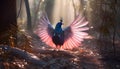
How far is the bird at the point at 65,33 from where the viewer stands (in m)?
8.12

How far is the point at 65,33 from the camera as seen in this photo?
8.29m

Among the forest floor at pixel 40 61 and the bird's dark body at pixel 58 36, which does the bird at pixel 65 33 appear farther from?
the forest floor at pixel 40 61

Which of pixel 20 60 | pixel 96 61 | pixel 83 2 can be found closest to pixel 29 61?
pixel 20 60

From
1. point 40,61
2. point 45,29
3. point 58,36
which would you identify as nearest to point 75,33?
point 58,36

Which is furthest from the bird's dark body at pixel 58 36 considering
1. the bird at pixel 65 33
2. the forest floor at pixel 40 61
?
the forest floor at pixel 40 61

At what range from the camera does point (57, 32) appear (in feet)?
26.9

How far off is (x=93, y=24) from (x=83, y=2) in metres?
5.30

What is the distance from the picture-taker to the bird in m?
8.12

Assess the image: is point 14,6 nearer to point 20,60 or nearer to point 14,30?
point 14,30

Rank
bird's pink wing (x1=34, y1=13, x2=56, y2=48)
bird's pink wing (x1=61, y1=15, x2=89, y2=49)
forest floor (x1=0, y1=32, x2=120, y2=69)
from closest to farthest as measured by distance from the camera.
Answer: forest floor (x1=0, y1=32, x2=120, y2=69) < bird's pink wing (x1=61, y1=15, x2=89, y2=49) < bird's pink wing (x1=34, y1=13, x2=56, y2=48)

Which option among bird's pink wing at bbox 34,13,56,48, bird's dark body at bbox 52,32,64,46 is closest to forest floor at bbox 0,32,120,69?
bird's dark body at bbox 52,32,64,46

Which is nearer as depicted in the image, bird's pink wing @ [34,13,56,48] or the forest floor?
the forest floor

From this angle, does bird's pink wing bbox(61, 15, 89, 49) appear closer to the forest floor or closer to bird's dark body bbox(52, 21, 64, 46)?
bird's dark body bbox(52, 21, 64, 46)

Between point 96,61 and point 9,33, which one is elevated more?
point 9,33
